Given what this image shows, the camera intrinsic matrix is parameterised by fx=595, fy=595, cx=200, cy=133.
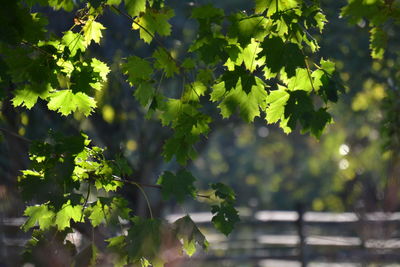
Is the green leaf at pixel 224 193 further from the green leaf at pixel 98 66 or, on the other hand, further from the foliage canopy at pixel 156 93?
the green leaf at pixel 98 66

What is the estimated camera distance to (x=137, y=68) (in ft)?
11.3

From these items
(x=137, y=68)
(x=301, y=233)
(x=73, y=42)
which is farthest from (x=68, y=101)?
(x=301, y=233)

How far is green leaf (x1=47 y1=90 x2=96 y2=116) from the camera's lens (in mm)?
3162

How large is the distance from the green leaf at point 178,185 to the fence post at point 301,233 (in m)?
7.80

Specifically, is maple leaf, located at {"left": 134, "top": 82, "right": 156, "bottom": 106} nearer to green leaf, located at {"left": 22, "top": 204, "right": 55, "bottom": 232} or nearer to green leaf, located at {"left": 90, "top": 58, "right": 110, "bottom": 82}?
green leaf, located at {"left": 90, "top": 58, "right": 110, "bottom": 82}

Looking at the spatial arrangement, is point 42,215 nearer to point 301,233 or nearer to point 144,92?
point 144,92

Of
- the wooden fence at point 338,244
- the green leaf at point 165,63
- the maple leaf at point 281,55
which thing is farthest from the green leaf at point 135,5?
the wooden fence at point 338,244

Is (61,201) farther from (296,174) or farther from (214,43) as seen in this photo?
(296,174)

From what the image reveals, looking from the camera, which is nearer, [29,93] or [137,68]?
[29,93]

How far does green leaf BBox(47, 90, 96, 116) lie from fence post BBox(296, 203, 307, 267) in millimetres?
8244

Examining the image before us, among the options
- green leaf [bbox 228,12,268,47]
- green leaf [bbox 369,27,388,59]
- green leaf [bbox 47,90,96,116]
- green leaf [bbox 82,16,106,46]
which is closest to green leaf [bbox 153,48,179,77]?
green leaf [bbox 82,16,106,46]

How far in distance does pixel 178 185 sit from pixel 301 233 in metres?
8.06

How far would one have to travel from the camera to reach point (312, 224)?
1173cm

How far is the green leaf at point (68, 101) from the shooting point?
124 inches
